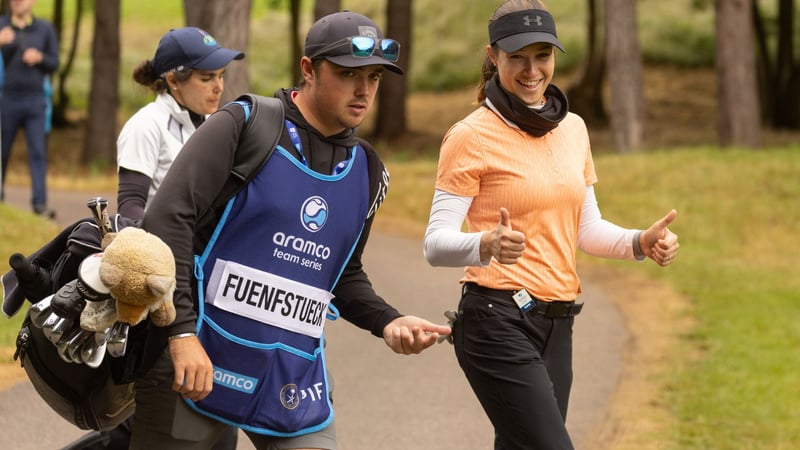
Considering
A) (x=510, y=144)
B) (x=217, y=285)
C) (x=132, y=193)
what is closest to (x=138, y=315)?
(x=217, y=285)

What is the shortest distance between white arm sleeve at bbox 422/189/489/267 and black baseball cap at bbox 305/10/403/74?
0.62 meters

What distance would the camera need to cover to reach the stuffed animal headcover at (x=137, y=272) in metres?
3.49

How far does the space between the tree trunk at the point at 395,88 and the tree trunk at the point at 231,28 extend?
35.9 feet

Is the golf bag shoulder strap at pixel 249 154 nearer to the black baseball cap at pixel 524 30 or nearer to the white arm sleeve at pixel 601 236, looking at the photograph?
the black baseball cap at pixel 524 30

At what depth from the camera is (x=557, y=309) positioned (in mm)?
4742

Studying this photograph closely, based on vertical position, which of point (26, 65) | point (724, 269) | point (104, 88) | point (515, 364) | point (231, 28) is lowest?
point (104, 88)

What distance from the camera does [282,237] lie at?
13.0 ft

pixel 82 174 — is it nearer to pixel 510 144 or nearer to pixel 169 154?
pixel 169 154

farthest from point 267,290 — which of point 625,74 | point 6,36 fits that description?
point 625,74

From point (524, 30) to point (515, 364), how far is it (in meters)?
1.17

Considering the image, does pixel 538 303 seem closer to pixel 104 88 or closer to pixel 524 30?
pixel 524 30

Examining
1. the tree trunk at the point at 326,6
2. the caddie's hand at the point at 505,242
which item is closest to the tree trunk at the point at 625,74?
the tree trunk at the point at 326,6

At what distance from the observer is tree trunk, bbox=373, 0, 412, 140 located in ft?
86.8

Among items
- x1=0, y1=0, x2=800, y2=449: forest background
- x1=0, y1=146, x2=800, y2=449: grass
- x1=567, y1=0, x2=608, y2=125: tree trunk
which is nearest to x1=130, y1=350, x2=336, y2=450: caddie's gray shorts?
x1=0, y1=0, x2=800, y2=449: forest background
